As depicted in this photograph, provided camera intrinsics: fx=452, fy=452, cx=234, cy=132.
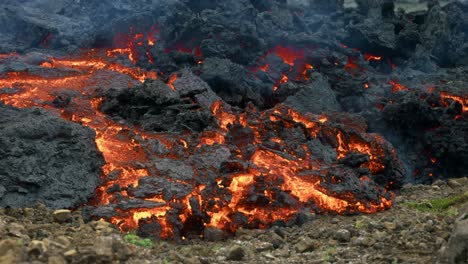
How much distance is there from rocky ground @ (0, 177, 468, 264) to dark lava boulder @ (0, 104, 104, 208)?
83 centimetres

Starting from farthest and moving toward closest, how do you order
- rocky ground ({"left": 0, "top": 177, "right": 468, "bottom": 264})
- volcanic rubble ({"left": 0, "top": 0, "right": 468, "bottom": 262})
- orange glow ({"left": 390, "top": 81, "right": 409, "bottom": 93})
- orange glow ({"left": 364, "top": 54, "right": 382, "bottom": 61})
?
orange glow ({"left": 364, "top": 54, "right": 382, "bottom": 61}) < orange glow ({"left": 390, "top": 81, "right": 409, "bottom": 93}) < volcanic rubble ({"left": 0, "top": 0, "right": 468, "bottom": 262}) < rocky ground ({"left": 0, "top": 177, "right": 468, "bottom": 264})

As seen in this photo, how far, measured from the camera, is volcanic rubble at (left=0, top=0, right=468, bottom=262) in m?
11.4

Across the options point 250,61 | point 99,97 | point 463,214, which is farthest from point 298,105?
point 463,214

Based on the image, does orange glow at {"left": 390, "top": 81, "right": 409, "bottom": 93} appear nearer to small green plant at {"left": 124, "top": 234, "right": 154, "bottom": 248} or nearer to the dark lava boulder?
the dark lava boulder

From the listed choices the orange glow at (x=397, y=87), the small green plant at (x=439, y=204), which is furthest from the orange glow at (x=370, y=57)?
the small green plant at (x=439, y=204)

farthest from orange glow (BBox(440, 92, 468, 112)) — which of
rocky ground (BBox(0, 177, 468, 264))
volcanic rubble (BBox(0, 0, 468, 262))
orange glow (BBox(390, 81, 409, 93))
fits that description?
rocky ground (BBox(0, 177, 468, 264))

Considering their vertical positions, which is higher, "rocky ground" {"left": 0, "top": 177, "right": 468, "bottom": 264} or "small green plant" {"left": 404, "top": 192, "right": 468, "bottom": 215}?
"rocky ground" {"left": 0, "top": 177, "right": 468, "bottom": 264}

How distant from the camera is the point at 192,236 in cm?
1070

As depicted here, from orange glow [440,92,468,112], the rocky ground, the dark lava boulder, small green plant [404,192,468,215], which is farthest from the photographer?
orange glow [440,92,468,112]

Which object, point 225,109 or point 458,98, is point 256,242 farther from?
point 458,98

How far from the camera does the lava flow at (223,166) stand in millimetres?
11188

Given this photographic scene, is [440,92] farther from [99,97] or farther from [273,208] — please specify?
[99,97]

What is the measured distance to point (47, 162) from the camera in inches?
449

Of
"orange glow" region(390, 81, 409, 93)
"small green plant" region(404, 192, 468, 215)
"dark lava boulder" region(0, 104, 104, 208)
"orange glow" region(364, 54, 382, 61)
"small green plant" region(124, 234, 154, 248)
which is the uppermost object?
"orange glow" region(364, 54, 382, 61)
